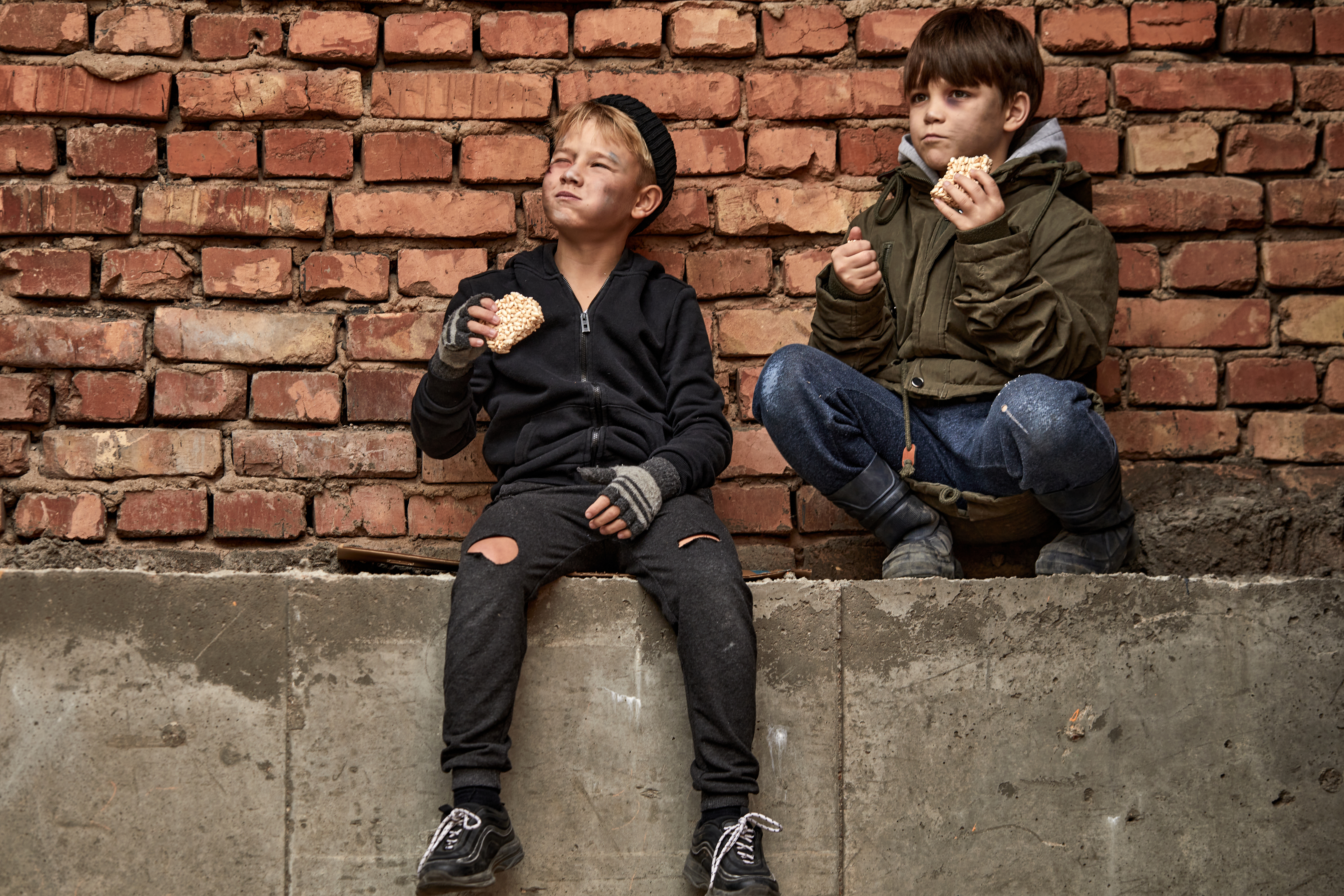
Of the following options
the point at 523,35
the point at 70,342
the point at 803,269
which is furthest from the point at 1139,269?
the point at 70,342

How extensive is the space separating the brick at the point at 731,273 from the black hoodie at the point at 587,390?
0.13 metres

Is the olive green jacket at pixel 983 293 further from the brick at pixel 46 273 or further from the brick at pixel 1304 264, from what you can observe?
the brick at pixel 46 273

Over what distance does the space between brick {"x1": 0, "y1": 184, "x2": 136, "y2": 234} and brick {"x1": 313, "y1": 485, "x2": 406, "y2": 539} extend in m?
0.71

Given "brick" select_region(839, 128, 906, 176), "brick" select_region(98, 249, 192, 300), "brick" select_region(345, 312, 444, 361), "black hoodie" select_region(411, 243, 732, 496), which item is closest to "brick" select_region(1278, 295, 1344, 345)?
"brick" select_region(839, 128, 906, 176)

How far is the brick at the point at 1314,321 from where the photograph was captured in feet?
7.64

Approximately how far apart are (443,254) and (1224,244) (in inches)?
65.5

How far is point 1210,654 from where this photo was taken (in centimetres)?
189

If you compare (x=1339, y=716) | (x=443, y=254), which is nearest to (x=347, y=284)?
(x=443, y=254)

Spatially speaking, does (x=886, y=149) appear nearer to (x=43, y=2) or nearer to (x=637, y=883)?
(x=637, y=883)

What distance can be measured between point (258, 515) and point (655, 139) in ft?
3.68

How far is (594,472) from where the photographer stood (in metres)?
1.98

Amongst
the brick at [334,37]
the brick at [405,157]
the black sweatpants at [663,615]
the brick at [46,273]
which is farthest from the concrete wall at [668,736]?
the brick at [334,37]

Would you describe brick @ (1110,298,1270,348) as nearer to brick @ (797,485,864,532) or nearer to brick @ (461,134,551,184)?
brick @ (797,485,864,532)

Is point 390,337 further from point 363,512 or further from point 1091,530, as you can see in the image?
point 1091,530
